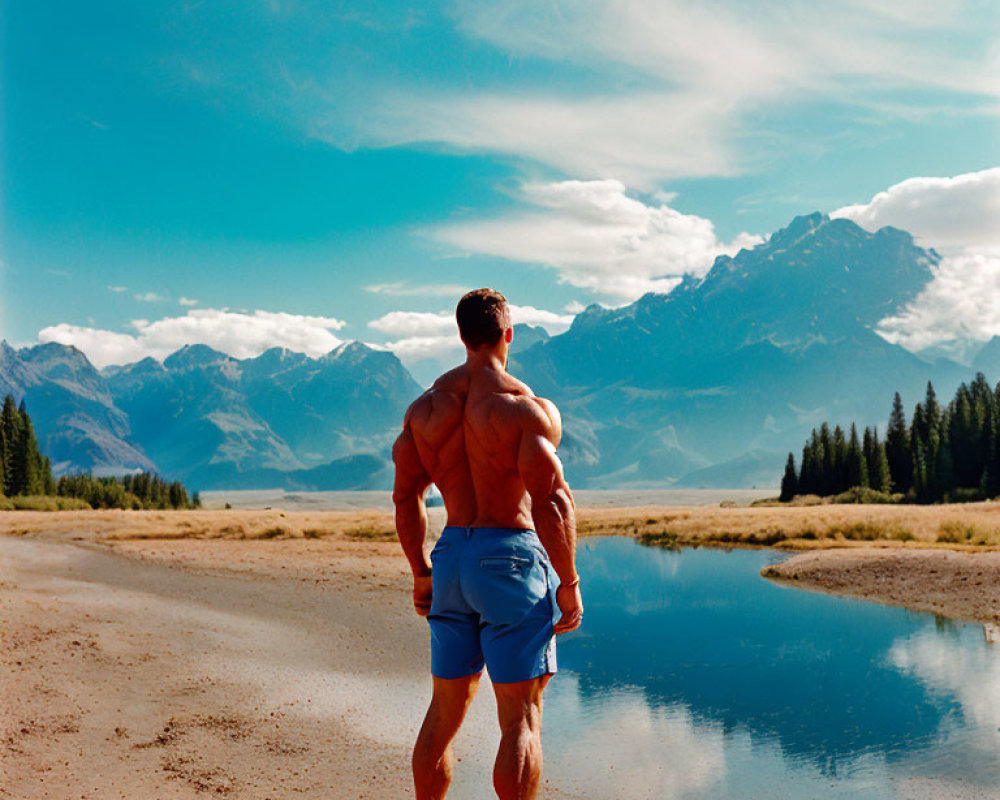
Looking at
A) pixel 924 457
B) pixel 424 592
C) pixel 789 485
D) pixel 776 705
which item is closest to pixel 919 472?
pixel 924 457

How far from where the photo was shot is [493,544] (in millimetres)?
5371

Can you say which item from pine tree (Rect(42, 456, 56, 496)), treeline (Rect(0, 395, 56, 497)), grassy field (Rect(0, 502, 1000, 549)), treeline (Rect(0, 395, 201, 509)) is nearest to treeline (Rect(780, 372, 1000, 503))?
grassy field (Rect(0, 502, 1000, 549))

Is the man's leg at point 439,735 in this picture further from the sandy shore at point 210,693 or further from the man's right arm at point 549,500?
the sandy shore at point 210,693

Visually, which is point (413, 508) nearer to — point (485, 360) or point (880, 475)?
point (485, 360)

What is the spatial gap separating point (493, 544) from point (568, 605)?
635mm

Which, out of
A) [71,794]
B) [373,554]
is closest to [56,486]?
[373,554]

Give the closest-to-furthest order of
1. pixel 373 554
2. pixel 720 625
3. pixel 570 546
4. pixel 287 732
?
pixel 570 546 → pixel 287 732 → pixel 720 625 → pixel 373 554

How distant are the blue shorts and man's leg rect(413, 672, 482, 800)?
6.7 inches

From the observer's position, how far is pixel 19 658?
12.3 metres

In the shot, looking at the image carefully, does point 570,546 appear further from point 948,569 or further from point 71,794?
point 948,569

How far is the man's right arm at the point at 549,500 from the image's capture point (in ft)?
17.6

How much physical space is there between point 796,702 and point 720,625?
A: 802 cm

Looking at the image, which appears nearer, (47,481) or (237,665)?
(237,665)

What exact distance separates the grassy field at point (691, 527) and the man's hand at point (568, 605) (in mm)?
31673
